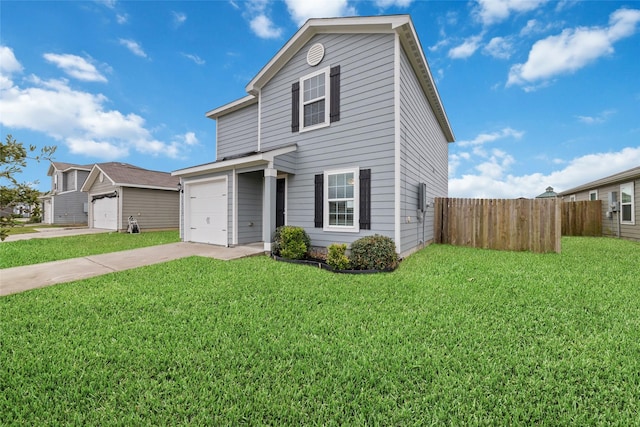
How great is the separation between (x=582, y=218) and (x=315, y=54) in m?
15.3

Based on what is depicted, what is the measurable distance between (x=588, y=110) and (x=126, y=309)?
16.2m

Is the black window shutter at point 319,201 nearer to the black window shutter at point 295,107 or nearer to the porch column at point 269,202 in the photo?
the porch column at point 269,202

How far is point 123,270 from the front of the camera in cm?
554

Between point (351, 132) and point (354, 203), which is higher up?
point (351, 132)

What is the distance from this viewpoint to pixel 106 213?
1625 cm

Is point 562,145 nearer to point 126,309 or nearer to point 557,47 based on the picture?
point 557,47

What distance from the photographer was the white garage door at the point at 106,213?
1544 cm

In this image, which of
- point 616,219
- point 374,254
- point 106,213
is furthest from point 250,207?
point 616,219

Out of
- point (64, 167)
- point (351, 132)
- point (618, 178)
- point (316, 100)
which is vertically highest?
point (64, 167)

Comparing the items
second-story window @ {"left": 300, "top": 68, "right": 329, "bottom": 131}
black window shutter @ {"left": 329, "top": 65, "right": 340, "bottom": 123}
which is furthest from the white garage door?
black window shutter @ {"left": 329, "top": 65, "right": 340, "bottom": 123}

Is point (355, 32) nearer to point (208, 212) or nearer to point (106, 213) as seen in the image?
point (208, 212)

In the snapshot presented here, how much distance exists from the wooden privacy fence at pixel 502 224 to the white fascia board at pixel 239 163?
6.05 meters

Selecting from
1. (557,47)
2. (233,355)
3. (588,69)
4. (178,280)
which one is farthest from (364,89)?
(588,69)

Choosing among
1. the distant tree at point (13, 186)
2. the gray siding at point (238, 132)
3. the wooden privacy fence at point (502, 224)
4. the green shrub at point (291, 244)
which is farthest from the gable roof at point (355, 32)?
the distant tree at point (13, 186)
